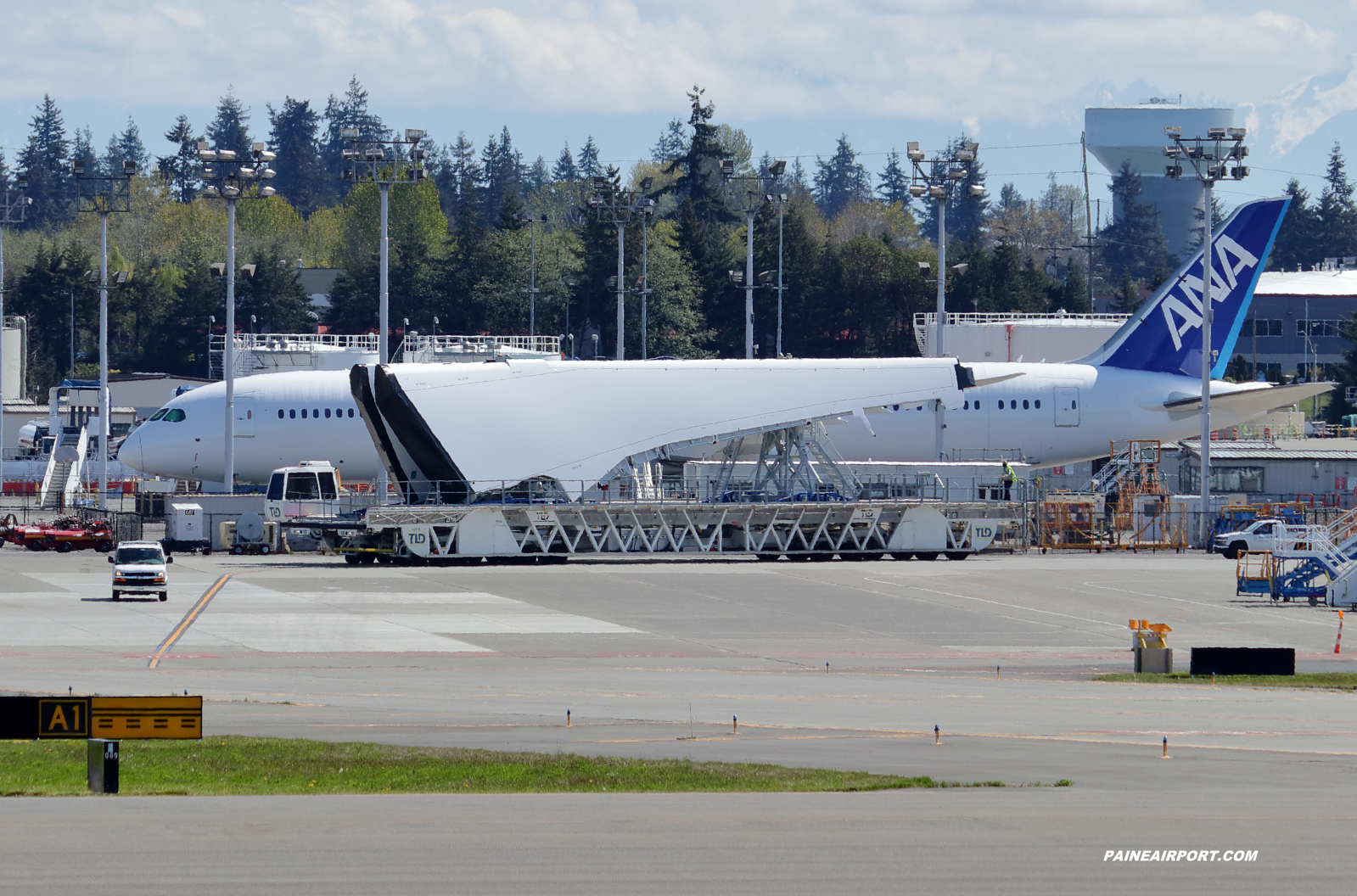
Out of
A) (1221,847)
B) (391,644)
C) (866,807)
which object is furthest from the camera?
(391,644)

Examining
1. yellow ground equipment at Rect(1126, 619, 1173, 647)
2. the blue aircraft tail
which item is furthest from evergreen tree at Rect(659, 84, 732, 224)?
yellow ground equipment at Rect(1126, 619, 1173, 647)

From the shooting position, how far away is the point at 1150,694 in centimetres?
2842

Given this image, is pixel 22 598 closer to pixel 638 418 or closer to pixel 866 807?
pixel 638 418

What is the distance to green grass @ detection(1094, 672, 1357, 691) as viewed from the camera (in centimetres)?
2991

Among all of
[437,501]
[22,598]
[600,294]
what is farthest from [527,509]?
[600,294]

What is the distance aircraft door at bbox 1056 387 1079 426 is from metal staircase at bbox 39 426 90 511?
162 ft

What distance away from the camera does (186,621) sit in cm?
3788

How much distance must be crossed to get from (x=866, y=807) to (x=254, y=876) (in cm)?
685

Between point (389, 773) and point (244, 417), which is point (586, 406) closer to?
point (244, 417)

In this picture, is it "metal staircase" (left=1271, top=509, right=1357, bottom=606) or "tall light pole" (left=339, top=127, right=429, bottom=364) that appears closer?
"metal staircase" (left=1271, top=509, right=1357, bottom=606)

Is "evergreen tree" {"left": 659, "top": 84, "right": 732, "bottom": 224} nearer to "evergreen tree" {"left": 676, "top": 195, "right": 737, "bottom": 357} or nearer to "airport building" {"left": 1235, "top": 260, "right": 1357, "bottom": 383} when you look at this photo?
"evergreen tree" {"left": 676, "top": 195, "right": 737, "bottom": 357}

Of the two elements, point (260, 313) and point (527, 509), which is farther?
point (260, 313)

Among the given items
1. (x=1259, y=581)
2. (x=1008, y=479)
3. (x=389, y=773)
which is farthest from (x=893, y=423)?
(x=389, y=773)

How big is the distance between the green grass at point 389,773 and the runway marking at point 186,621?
9254 mm
